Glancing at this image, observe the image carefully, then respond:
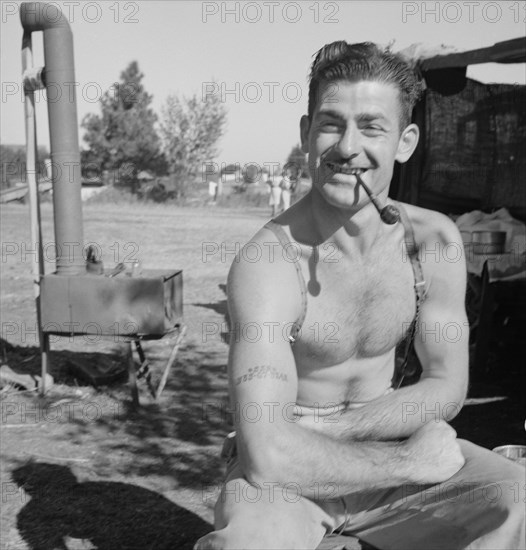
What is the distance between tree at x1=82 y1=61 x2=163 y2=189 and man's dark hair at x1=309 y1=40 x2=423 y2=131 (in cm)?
3949

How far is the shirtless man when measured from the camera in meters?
1.92

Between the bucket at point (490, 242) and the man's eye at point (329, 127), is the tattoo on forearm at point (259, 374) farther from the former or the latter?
the bucket at point (490, 242)

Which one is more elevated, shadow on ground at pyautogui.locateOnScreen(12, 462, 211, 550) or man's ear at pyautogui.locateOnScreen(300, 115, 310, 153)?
man's ear at pyautogui.locateOnScreen(300, 115, 310, 153)

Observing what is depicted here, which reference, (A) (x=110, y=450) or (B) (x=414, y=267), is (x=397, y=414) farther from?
(A) (x=110, y=450)

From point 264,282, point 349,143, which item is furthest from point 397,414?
point 349,143

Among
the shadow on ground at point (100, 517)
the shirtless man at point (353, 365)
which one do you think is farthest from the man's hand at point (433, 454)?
the shadow on ground at point (100, 517)

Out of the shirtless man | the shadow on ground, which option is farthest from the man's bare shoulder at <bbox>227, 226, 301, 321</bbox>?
the shadow on ground

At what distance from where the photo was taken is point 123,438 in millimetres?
4844

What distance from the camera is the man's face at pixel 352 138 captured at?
81.9 inches

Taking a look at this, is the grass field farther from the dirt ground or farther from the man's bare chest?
the man's bare chest

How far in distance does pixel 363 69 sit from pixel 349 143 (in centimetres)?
23

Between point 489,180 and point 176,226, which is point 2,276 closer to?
point 489,180

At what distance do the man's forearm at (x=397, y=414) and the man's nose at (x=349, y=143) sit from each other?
726 millimetres

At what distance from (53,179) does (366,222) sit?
368cm
